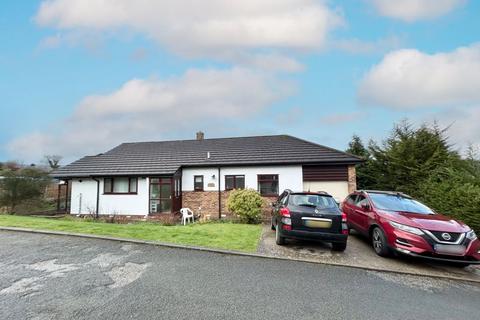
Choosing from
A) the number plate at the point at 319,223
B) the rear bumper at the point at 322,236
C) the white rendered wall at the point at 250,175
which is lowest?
the rear bumper at the point at 322,236

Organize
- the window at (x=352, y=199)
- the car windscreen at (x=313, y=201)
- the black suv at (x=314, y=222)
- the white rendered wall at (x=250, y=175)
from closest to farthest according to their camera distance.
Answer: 1. the black suv at (x=314, y=222)
2. the car windscreen at (x=313, y=201)
3. the window at (x=352, y=199)
4. the white rendered wall at (x=250, y=175)

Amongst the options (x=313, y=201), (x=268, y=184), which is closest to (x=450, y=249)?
(x=313, y=201)

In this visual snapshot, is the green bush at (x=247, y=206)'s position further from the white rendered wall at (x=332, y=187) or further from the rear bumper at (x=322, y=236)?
the rear bumper at (x=322, y=236)

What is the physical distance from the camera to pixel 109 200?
18.3 meters

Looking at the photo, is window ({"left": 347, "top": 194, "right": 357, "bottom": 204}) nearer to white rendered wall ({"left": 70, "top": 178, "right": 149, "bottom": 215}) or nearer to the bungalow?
the bungalow

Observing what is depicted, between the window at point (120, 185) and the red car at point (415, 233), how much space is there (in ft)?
46.9

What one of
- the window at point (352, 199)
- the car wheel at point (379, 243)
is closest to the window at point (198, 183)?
the window at point (352, 199)

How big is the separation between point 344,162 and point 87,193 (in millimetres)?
16205

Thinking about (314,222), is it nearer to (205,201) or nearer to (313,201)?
(313,201)

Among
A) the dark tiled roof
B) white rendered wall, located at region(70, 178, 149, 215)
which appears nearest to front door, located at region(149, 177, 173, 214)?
white rendered wall, located at region(70, 178, 149, 215)

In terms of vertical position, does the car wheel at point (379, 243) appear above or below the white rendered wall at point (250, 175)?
below

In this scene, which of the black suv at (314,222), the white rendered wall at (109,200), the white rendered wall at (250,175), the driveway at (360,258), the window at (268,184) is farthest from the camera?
the white rendered wall at (109,200)

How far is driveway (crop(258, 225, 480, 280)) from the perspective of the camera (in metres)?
6.64

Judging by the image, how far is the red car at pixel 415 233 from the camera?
6516mm
